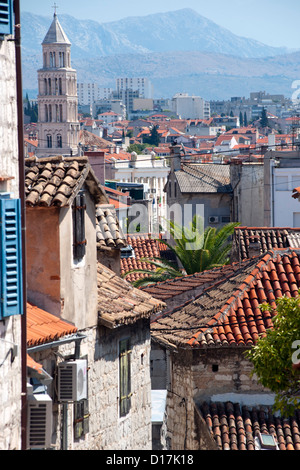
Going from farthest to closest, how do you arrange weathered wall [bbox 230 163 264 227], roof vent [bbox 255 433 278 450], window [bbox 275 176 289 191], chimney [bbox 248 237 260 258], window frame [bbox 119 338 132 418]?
weathered wall [bbox 230 163 264 227] < window [bbox 275 176 289 191] < chimney [bbox 248 237 260 258] < roof vent [bbox 255 433 278 450] < window frame [bbox 119 338 132 418]

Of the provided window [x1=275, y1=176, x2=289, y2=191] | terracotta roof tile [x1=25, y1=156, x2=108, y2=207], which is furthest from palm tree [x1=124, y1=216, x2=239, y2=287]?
terracotta roof tile [x1=25, y1=156, x2=108, y2=207]

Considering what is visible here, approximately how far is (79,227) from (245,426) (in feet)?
17.5

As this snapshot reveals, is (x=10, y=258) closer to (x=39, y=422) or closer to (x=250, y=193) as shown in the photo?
(x=39, y=422)

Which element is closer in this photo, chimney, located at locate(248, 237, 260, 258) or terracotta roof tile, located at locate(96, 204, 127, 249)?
terracotta roof tile, located at locate(96, 204, 127, 249)

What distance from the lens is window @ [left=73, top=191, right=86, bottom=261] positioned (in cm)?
1209

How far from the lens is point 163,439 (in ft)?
54.1

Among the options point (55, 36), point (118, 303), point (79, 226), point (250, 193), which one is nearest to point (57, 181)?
point (79, 226)

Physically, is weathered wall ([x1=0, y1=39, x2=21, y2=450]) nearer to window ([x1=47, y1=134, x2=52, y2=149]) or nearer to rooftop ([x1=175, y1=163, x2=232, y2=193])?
rooftop ([x1=175, y1=163, x2=232, y2=193])

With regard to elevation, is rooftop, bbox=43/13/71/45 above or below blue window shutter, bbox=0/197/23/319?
above

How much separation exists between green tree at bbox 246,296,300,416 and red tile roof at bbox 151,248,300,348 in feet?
11.3

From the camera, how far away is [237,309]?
17219 millimetres

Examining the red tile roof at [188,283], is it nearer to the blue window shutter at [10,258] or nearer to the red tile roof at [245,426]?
the red tile roof at [245,426]
